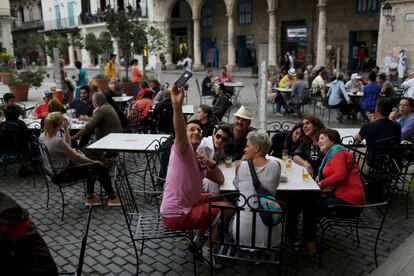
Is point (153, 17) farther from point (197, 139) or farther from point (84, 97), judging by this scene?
point (197, 139)

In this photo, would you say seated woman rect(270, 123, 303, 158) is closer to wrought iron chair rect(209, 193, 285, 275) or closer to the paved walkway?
the paved walkway

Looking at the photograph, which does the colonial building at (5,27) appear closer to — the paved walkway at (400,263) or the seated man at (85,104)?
the seated man at (85,104)

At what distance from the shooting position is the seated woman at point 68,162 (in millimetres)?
4947

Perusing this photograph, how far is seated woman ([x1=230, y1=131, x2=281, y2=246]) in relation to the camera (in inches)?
128

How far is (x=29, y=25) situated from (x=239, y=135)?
50485 mm

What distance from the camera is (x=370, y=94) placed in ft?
31.0

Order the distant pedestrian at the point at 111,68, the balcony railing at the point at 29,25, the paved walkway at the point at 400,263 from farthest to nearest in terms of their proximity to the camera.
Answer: the balcony railing at the point at 29,25
the distant pedestrian at the point at 111,68
the paved walkway at the point at 400,263

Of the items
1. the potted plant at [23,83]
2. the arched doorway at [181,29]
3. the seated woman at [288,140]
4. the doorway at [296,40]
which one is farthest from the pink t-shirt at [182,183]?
the arched doorway at [181,29]

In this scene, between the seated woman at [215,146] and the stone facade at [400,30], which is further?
the stone facade at [400,30]

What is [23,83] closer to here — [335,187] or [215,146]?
[215,146]

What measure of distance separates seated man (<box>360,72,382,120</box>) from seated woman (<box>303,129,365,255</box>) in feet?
19.9

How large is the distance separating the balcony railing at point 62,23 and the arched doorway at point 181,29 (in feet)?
39.0

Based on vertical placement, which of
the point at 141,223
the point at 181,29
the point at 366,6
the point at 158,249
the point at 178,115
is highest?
the point at 366,6

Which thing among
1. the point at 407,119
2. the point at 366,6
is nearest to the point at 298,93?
the point at 407,119
